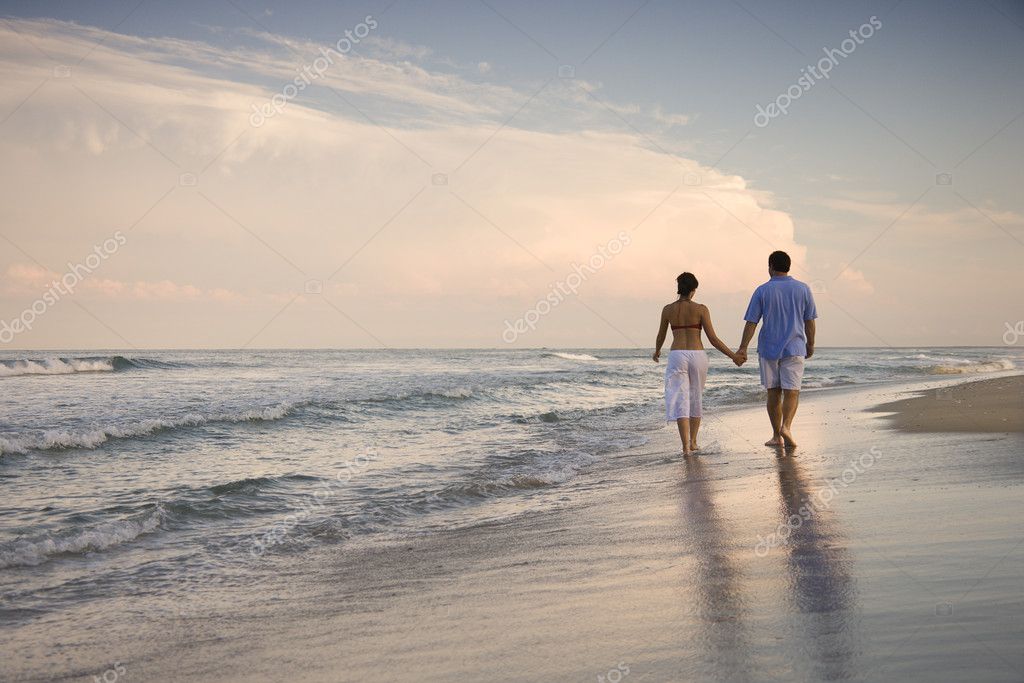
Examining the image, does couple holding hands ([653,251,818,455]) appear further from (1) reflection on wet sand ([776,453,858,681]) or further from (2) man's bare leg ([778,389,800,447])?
(1) reflection on wet sand ([776,453,858,681])

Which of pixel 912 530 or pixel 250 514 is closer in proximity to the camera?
pixel 912 530

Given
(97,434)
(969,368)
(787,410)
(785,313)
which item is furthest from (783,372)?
(969,368)

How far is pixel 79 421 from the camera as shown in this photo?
43.9ft

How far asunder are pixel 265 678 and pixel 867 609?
234 centimetres

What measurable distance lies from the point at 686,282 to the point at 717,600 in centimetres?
575

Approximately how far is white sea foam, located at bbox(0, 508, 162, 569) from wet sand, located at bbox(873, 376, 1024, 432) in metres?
8.42

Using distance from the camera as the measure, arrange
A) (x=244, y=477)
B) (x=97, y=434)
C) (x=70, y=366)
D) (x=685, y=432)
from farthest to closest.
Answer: (x=70, y=366), (x=97, y=434), (x=685, y=432), (x=244, y=477)

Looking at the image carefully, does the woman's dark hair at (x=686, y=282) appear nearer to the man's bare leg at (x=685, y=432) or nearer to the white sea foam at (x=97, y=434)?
the man's bare leg at (x=685, y=432)

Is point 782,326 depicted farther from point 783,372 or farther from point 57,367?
point 57,367

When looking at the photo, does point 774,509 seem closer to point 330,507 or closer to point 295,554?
point 295,554

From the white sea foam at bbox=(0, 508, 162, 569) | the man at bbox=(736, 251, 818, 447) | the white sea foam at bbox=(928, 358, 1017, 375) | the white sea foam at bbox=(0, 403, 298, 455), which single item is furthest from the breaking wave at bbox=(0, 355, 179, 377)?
the white sea foam at bbox=(928, 358, 1017, 375)

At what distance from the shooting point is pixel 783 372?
809 cm

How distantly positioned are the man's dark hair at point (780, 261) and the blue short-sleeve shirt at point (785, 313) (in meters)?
0.12

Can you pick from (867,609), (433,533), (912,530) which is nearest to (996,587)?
(867,609)
